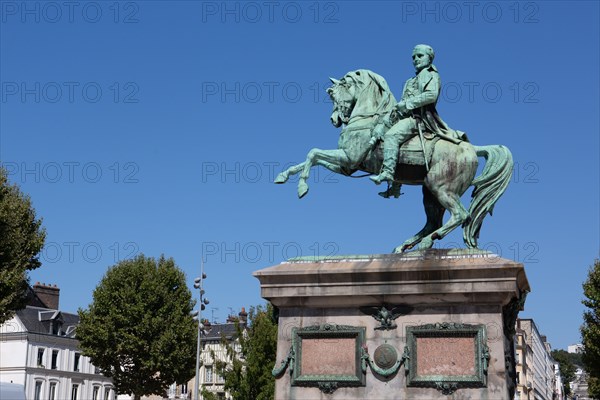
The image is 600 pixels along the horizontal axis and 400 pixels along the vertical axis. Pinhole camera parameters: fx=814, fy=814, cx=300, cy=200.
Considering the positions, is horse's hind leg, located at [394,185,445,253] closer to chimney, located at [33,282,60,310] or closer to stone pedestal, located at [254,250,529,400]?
stone pedestal, located at [254,250,529,400]

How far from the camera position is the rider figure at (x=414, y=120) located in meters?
15.1

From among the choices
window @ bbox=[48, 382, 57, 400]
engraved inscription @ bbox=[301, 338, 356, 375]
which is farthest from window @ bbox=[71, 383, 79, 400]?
engraved inscription @ bbox=[301, 338, 356, 375]

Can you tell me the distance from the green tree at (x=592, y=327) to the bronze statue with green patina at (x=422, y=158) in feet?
100.0

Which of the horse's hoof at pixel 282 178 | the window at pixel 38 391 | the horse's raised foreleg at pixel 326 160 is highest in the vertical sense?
the horse's raised foreleg at pixel 326 160

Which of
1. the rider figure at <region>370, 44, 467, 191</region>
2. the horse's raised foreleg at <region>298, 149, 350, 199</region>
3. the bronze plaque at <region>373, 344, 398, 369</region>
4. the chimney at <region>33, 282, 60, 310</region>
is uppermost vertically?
the chimney at <region>33, 282, 60, 310</region>

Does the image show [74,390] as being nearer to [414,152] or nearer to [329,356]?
[329,356]

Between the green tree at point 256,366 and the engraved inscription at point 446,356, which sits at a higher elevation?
the green tree at point 256,366

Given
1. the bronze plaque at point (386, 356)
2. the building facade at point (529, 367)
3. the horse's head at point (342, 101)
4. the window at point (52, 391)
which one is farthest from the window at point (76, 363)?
the bronze plaque at point (386, 356)

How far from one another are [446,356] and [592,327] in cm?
3225

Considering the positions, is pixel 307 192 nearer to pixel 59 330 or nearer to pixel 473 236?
pixel 473 236

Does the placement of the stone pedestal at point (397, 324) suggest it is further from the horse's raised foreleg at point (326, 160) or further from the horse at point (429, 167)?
the horse's raised foreleg at point (326, 160)

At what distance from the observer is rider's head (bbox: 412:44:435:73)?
52.9 feet

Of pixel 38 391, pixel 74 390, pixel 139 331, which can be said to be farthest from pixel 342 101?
pixel 74 390

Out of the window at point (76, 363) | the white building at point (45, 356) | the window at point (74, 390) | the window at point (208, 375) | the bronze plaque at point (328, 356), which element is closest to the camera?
the bronze plaque at point (328, 356)
